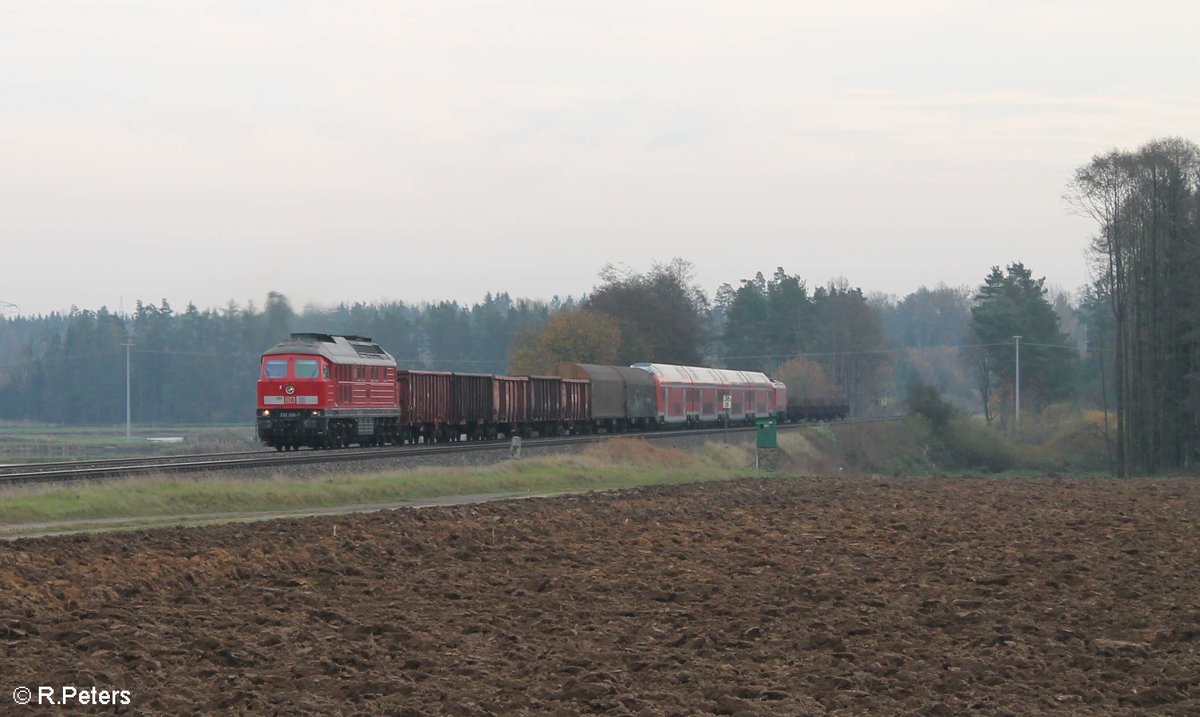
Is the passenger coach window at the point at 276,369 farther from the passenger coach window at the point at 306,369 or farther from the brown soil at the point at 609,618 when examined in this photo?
the brown soil at the point at 609,618

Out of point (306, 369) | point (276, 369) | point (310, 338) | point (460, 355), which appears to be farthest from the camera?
point (460, 355)

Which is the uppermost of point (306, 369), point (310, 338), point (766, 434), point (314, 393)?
point (310, 338)

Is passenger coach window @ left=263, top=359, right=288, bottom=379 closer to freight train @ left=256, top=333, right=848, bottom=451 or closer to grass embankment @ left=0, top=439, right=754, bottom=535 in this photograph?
freight train @ left=256, top=333, right=848, bottom=451

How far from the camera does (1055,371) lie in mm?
120938

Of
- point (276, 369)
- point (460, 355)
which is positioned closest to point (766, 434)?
point (276, 369)

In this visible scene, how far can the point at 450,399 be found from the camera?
176 feet

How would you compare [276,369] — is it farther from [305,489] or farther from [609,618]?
[609,618]

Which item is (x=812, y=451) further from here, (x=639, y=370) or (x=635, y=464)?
(x=635, y=464)

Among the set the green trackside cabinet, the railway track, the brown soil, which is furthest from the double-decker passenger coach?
the brown soil

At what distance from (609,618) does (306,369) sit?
28.8m

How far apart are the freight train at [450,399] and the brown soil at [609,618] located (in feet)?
59.2

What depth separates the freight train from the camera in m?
42.8

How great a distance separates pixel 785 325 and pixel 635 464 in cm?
A: 10850

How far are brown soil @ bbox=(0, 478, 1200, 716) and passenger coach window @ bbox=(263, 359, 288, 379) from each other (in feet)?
59.8
